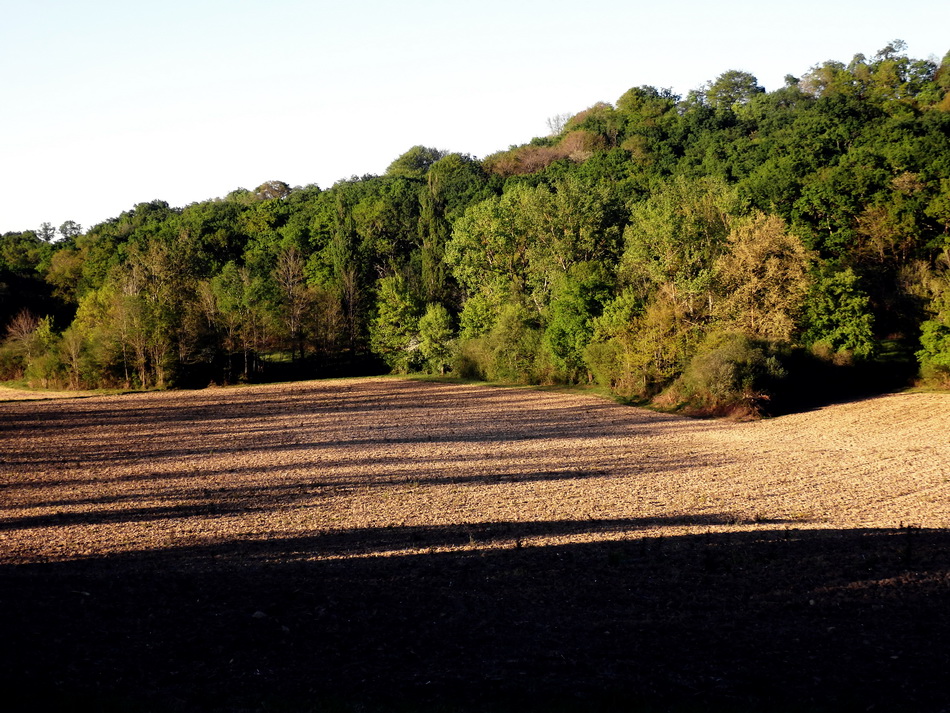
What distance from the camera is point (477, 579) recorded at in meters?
12.8

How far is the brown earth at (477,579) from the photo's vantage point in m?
8.48

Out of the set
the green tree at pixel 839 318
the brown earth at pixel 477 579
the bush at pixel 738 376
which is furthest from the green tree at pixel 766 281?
the brown earth at pixel 477 579

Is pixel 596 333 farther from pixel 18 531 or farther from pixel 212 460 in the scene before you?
pixel 18 531

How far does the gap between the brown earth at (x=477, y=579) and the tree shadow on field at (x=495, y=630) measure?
0.13ft

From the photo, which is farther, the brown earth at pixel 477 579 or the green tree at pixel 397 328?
the green tree at pixel 397 328

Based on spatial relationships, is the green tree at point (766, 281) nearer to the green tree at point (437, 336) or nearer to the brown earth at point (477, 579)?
the brown earth at point (477, 579)

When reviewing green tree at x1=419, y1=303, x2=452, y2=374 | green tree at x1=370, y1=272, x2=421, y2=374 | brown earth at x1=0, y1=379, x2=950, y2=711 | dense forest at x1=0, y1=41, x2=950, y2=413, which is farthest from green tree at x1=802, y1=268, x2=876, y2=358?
green tree at x1=370, y1=272, x2=421, y2=374

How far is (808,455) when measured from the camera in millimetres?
29047

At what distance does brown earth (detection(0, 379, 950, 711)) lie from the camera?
8.48m

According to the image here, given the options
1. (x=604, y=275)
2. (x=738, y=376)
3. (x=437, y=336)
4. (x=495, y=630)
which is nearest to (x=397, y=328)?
(x=437, y=336)

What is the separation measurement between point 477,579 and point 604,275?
4496cm

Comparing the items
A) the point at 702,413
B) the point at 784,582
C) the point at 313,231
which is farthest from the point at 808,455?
the point at 313,231

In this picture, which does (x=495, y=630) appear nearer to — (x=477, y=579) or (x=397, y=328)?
(x=477, y=579)

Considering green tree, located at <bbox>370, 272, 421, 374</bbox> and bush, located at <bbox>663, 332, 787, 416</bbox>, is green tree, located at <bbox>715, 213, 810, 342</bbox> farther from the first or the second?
green tree, located at <bbox>370, 272, 421, 374</bbox>
